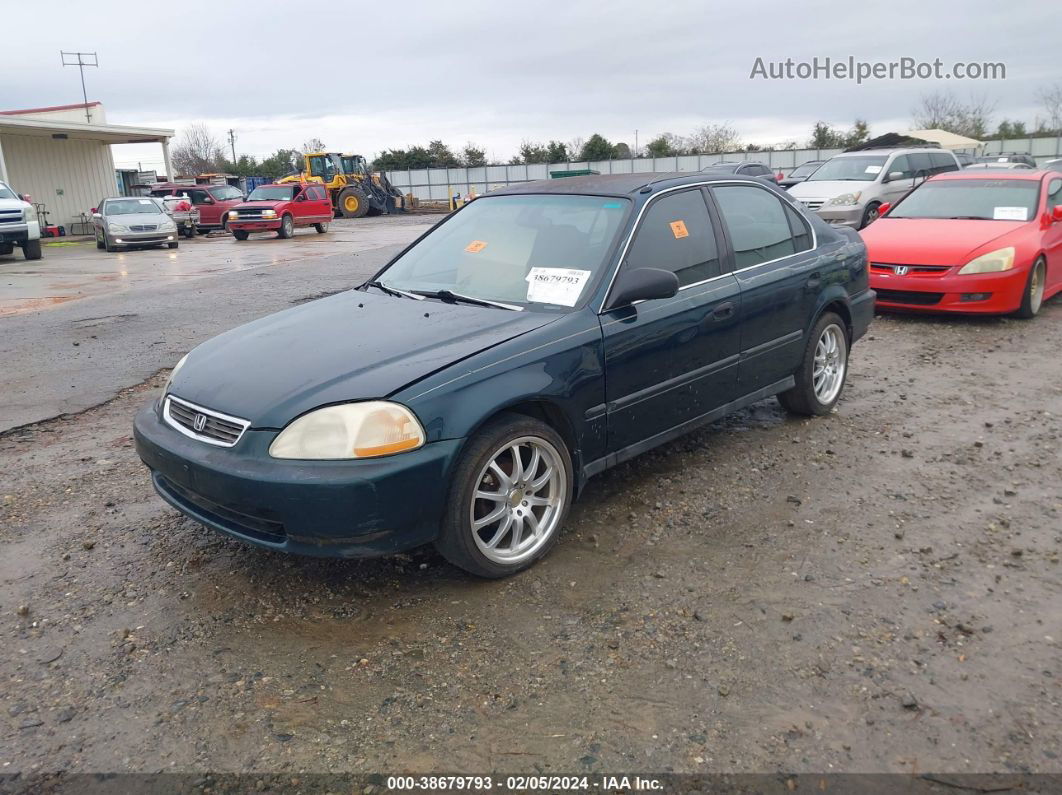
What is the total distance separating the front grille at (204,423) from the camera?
10.6 ft

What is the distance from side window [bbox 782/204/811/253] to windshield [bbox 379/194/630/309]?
152 centimetres

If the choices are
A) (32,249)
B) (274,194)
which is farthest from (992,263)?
(274,194)

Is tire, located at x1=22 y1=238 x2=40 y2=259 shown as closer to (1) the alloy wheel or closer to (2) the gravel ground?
(2) the gravel ground

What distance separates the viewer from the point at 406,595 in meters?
3.42

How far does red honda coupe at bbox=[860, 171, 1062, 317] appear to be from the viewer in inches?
318

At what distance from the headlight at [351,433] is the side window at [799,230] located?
10.2 ft

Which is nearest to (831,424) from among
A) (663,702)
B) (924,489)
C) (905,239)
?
(924,489)

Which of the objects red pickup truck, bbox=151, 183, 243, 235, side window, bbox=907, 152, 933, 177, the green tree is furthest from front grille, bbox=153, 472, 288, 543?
the green tree

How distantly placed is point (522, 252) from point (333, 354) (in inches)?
47.5

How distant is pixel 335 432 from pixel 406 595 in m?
0.78

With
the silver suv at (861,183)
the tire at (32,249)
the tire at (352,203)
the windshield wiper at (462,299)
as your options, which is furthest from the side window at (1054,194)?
the tire at (352,203)

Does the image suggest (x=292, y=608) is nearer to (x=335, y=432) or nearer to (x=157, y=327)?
(x=335, y=432)

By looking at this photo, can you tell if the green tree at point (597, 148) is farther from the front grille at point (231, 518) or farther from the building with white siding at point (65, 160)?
the front grille at point (231, 518)

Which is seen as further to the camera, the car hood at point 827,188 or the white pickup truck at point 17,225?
the white pickup truck at point 17,225
